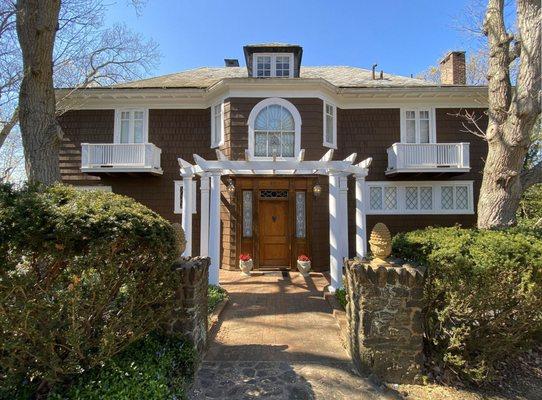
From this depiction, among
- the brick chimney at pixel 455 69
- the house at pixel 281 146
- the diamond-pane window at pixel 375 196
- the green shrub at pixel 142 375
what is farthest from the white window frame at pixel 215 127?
the brick chimney at pixel 455 69

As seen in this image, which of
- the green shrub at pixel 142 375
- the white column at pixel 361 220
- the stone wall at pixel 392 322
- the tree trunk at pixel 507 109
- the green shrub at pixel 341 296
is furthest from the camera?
the white column at pixel 361 220

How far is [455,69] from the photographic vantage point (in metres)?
10.5

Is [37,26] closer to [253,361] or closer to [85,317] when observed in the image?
[85,317]

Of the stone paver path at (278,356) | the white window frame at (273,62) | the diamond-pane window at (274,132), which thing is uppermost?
the white window frame at (273,62)

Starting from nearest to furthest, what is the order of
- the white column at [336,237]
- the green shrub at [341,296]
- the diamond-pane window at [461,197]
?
the green shrub at [341,296], the white column at [336,237], the diamond-pane window at [461,197]

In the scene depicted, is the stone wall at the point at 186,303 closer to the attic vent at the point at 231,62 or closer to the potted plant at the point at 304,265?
the potted plant at the point at 304,265

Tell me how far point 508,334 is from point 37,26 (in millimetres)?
7786

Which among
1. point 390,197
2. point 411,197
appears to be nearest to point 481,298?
point 390,197

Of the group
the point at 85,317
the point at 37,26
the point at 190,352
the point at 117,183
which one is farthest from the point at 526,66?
the point at 117,183

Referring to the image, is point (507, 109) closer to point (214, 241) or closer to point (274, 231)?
point (214, 241)

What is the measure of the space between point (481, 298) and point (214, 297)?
4.12 meters

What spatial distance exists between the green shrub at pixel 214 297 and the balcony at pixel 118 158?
4739 mm

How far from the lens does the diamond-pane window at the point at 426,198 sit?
9.83 metres

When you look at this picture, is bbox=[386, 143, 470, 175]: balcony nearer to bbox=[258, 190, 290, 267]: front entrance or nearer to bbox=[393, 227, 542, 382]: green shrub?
bbox=[258, 190, 290, 267]: front entrance
